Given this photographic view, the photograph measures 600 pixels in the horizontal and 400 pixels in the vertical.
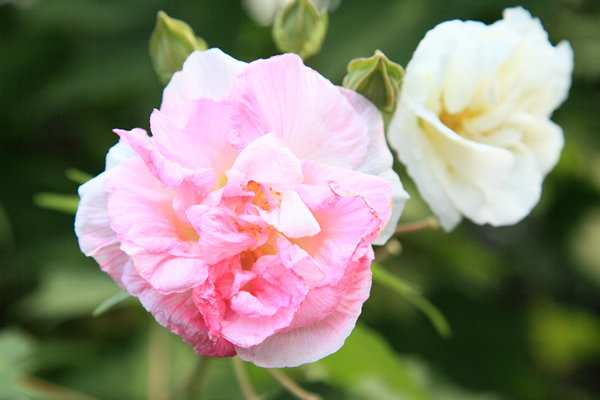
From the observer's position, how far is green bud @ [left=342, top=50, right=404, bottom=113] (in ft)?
1.95

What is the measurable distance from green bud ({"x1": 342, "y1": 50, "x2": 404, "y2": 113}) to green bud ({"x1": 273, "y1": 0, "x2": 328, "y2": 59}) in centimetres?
13

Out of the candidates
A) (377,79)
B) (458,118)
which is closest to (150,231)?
(377,79)

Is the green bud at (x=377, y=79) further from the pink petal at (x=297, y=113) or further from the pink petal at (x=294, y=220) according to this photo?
the pink petal at (x=294, y=220)

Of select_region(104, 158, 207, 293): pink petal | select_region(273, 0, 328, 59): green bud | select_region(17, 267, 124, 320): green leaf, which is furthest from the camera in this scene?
select_region(17, 267, 124, 320): green leaf

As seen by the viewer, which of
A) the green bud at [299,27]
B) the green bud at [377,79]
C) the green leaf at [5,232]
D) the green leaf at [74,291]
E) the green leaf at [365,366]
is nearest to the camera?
the green bud at [377,79]

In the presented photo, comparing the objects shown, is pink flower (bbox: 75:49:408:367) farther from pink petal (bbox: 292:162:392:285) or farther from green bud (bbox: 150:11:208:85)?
green bud (bbox: 150:11:208:85)

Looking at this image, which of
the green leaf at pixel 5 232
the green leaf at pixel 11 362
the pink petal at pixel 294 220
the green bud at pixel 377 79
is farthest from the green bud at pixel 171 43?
the green leaf at pixel 5 232

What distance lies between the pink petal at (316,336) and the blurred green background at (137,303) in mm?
541

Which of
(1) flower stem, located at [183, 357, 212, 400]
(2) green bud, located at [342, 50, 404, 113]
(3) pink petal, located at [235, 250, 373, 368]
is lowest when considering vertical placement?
(1) flower stem, located at [183, 357, 212, 400]

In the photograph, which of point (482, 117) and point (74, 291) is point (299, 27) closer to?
point (482, 117)

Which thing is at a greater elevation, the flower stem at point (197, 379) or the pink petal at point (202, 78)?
the pink petal at point (202, 78)

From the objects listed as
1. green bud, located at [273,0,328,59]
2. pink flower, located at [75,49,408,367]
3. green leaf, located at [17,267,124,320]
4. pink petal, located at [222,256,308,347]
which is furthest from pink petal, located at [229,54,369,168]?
green leaf, located at [17,267,124,320]

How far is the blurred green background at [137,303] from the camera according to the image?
51.1 inches

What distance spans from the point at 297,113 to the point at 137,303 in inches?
37.6
